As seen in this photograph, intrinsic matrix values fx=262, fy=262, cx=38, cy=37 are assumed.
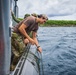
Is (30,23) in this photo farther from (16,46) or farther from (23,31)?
(16,46)

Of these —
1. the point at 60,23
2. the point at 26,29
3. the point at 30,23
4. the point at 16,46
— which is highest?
the point at 30,23

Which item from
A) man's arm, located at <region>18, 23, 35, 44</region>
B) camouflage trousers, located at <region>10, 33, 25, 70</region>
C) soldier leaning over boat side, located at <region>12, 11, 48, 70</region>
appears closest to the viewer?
camouflage trousers, located at <region>10, 33, 25, 70</region>

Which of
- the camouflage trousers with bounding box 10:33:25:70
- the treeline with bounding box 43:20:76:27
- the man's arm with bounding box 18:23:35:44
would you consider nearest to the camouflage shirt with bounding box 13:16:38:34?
the man's arm with bounding box 18:23:35:44

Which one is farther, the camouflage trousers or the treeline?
the treeline

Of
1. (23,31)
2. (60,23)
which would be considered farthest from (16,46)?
(60,23)

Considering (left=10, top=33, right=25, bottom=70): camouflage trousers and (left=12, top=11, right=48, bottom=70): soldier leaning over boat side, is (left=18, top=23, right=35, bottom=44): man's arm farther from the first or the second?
(left=10, top=33, right=25, bottom=70): camouflage trousers

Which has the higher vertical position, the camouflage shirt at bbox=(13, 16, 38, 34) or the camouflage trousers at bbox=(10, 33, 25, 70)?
the camouflage shirt at bbox=(13, 16, 38, 34)

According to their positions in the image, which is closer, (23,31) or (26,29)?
(23,31)

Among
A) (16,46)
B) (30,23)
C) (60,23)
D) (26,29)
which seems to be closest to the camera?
(16,46)

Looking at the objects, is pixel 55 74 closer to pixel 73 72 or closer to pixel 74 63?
pixel 73 72

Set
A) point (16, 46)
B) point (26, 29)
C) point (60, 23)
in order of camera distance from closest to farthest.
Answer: point (16, 46)
point (26, 29)
point (60, 23)

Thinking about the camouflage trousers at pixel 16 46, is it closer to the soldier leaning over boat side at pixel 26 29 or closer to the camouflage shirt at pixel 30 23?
the soldier leaning over boat side at pixel 26 29

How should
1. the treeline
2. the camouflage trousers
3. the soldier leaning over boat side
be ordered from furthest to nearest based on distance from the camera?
the treeline → the soldier leaning over boat side → the camouflage trousers

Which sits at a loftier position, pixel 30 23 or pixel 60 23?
pixel 30 23
